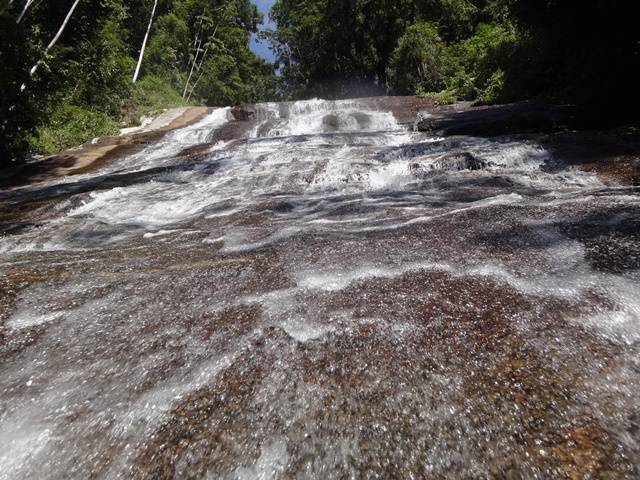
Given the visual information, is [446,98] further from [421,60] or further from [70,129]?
[70,129]

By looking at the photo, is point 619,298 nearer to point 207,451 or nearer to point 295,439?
point 295,439

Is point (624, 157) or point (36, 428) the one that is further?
point (624, 157)

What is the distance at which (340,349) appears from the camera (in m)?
1.84

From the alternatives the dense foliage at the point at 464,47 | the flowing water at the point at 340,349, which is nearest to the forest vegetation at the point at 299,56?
the dense foliage at the point at 464,47

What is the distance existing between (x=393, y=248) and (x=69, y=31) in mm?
17215

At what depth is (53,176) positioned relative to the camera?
8.86m

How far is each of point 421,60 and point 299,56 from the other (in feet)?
51.6

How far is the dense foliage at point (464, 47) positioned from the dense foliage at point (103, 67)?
6127mm

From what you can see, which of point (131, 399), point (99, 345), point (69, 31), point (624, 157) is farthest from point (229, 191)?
point (69, 31)

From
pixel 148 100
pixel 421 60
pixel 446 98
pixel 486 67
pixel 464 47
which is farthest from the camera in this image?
pixel 421 60

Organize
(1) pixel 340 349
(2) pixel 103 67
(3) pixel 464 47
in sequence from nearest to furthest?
(1) pixel 340 349 < (2) pixel 103 67 < (3) pixel 464 47

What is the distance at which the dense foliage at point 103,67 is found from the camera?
351 inches

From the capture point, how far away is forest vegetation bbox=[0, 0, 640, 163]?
8.30m

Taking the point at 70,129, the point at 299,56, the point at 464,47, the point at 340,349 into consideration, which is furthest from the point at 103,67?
the point at 299,56
